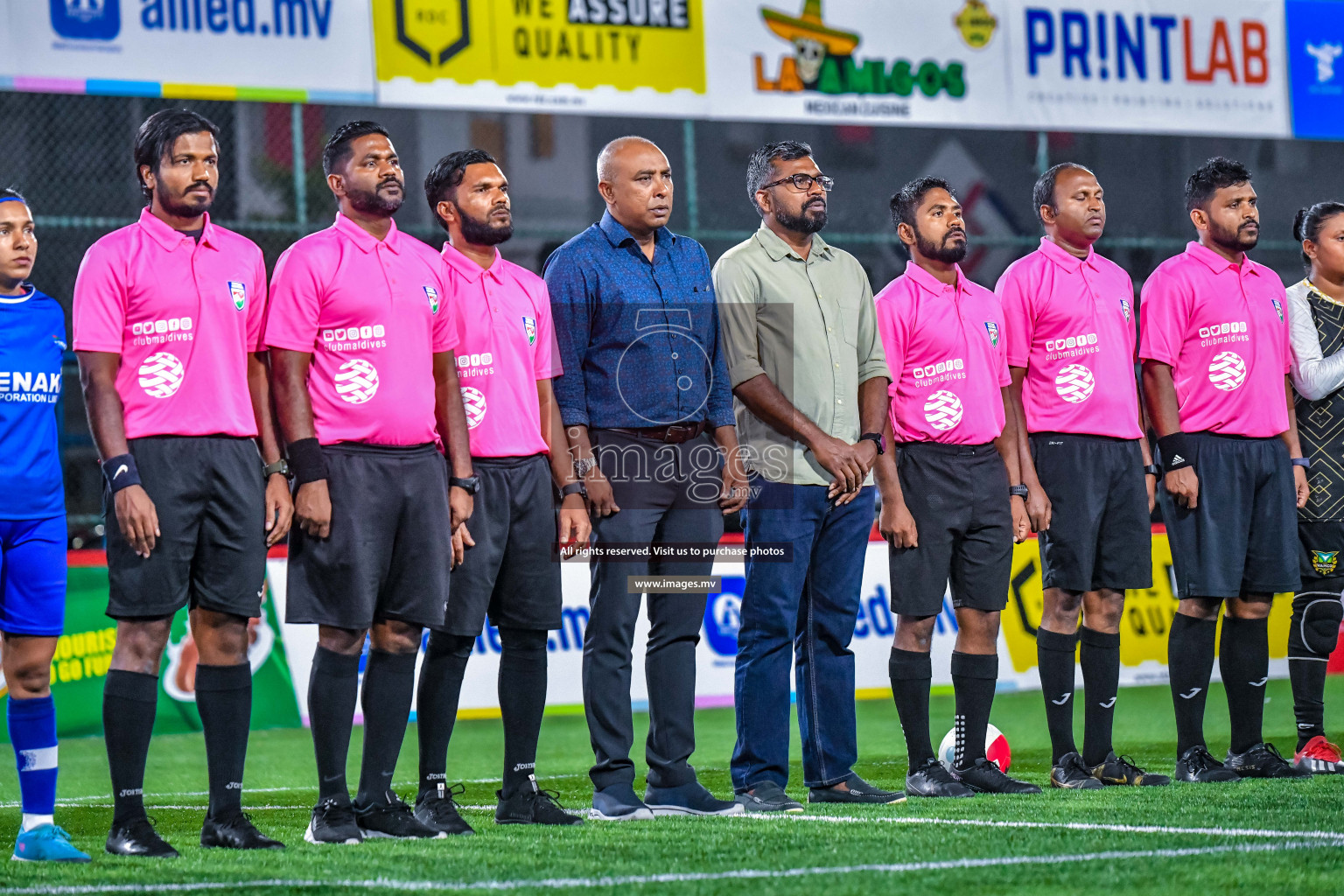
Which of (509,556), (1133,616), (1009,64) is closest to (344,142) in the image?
(509,556)

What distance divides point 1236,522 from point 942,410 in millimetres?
1347

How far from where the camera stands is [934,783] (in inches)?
242

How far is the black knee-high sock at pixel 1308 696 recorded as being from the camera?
7023 mm

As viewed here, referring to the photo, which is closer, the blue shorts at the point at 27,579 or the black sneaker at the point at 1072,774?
the blue shorts at the point at 27,579

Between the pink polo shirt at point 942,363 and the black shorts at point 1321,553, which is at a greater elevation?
the pink polo shirt at point 942,363

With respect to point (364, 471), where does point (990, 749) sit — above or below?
below

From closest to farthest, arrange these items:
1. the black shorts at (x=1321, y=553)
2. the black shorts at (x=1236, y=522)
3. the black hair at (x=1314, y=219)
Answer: the black shorts at (x=1236, y=522), the black shorts at (x=1321, y=553), the black hair at (x=1314, y=219)

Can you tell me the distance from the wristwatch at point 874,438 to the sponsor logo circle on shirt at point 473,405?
54.1 inches

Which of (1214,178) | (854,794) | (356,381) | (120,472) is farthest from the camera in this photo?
(1214,178)

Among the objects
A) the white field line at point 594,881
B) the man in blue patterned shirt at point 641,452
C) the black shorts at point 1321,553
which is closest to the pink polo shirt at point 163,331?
the man in blue patterned shirt at point 641,452

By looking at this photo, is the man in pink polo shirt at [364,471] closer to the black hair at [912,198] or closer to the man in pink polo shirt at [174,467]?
the man in pink polo shirt at [174,467]

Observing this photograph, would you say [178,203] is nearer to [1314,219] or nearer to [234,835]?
[234,835]

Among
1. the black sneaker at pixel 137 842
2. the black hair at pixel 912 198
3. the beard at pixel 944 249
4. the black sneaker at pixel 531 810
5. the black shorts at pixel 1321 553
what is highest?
the black hair at pixel 912 198

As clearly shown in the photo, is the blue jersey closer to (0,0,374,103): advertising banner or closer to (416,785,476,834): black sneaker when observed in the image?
(416,785,476,834): black sneaker
